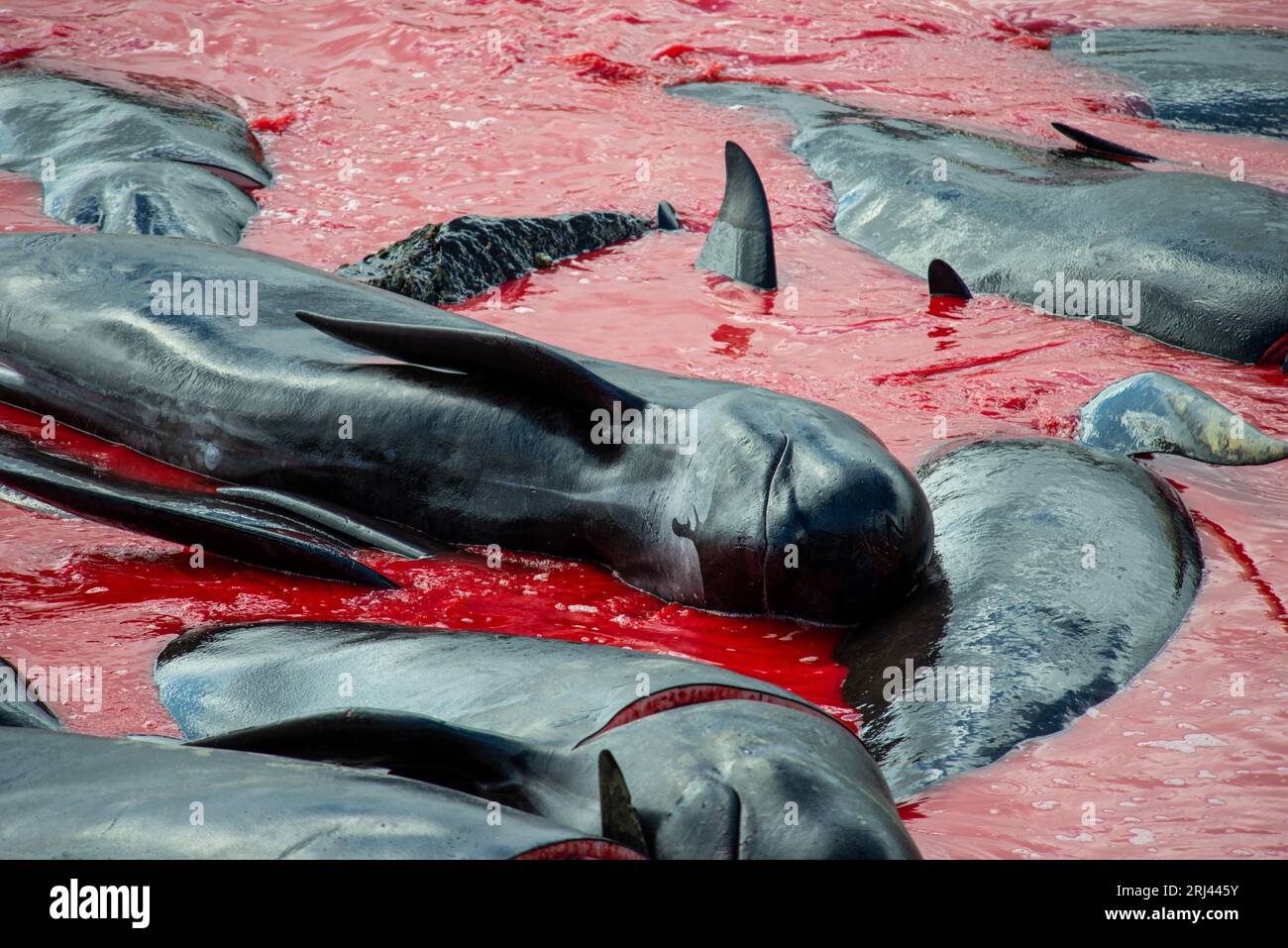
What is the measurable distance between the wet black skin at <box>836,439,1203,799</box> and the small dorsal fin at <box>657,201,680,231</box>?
389 cm

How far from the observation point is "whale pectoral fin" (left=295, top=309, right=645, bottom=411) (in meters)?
4.06

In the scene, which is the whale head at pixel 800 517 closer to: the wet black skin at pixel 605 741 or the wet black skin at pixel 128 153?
the wet black skin at pixel 605 741

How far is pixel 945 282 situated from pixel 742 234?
107 centimetres

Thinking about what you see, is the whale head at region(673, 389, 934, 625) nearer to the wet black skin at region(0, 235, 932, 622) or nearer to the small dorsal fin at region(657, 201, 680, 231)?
the wet black skin at region(0, 235, 932, 622)

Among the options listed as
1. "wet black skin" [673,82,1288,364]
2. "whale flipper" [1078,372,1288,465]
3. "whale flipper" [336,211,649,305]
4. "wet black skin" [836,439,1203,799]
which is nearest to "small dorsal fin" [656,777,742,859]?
"wet black skin" [836,439,1203,799]

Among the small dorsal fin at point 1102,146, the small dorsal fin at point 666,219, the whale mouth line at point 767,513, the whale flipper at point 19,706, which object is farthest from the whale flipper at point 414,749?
the small dorsal fin at point 1102,146

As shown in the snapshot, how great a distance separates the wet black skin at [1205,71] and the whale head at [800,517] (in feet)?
26.8

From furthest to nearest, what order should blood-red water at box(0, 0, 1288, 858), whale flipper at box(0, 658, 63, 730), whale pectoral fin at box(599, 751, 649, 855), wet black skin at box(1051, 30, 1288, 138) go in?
wet black skin at box(1051, 30, 1288, 138), blood-red water at box(0, 0, 1288, 858), whale flipper at box(0, 658, 63, 730), whale pectoral fin at box(599, 751, 649, 855)

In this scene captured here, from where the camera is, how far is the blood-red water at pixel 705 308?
334 centimetres

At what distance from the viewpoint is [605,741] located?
250cm

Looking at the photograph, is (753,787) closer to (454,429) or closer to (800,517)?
(800,517)

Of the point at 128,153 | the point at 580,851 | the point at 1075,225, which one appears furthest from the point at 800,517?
the point at 128,153

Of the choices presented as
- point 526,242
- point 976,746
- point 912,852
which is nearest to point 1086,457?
point 976,746
